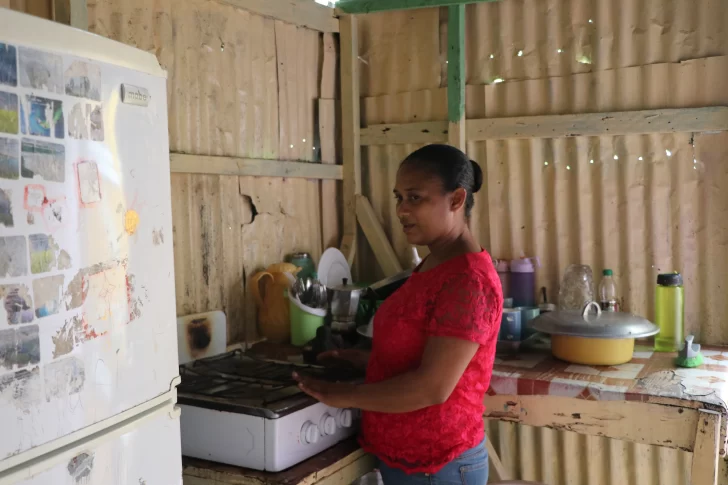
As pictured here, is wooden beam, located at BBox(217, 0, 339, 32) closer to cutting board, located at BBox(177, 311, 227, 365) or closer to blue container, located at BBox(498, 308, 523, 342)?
cutting board, located at BBox(177, 311, 227, 365)

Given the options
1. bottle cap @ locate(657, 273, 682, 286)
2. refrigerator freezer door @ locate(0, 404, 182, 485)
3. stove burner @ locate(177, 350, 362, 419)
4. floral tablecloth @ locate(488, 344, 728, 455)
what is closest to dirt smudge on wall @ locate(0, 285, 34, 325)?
refrigerator freezer door @ locate(0, 404, 182, 485)

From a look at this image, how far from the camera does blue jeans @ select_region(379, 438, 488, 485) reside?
1645 mm

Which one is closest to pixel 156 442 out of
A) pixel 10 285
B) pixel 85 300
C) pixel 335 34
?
pixel 85 300

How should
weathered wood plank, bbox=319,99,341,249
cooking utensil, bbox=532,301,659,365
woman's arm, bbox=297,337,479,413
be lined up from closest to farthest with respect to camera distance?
woman's arm, bbox=297,337,479,413 → cooking utensil, bbox=532,301,659,365 → weathered wood plank, bbox=319,99,341,249

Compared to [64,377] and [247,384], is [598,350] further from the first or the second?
[64,377]

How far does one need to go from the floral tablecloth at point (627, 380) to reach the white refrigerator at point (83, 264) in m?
1.20

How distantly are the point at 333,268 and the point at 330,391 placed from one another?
54.8 inches

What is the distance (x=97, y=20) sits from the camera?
2076mm

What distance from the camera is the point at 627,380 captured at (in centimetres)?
208

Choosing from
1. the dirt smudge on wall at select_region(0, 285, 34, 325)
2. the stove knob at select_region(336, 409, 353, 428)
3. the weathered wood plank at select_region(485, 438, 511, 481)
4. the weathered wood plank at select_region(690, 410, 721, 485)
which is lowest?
the weathered wood plank at select_region(485, 438, 511, 481)

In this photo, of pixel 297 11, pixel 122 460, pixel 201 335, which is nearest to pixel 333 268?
pixel 201 335

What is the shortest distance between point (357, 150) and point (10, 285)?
231 cm

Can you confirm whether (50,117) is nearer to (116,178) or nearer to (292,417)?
(116,178)

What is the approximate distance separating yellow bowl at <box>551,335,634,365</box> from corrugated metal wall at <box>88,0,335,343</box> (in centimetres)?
131
